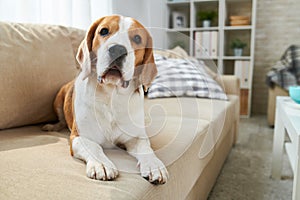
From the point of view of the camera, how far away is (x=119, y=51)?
604 millimetres

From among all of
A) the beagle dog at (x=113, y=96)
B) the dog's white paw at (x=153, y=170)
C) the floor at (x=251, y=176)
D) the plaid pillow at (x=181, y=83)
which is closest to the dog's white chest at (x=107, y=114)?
the beagle dog at (x=113, y=96)

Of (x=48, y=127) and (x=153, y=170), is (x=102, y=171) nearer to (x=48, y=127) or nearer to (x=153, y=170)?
(x=153, y=170)

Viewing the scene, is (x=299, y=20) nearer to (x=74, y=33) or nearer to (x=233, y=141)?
(x=233, y=141)

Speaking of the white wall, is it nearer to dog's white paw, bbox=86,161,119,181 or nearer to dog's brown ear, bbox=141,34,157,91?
dog's brown ear, bbox=141,34,157,91

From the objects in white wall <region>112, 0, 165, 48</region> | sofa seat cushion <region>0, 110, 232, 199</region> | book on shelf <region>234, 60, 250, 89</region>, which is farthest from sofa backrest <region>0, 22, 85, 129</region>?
book on shelf <region>234, 60, 250, 89</region>

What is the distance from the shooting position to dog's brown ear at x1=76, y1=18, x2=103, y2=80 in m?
0.69

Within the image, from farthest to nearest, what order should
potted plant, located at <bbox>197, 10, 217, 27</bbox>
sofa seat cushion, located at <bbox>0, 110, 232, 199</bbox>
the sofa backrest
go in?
1. potted plant, located at <bbox>197, 10, 217, 27</bbox>
2. the sofa backrest
3. sofa seat cushion, located at <bbox>0, 110, 232, 199</bbox>

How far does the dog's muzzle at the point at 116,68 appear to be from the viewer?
0.61 meters

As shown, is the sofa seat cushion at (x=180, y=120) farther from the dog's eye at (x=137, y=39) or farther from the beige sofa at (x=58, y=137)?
the dog's eye at (x=137, y=39)

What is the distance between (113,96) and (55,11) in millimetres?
1076

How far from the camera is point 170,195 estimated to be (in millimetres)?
733

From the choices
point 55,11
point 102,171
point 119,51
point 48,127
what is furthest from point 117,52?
point 55,11

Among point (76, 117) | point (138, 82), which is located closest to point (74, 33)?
point (76, 117)

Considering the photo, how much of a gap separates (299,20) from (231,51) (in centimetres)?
→ 75
